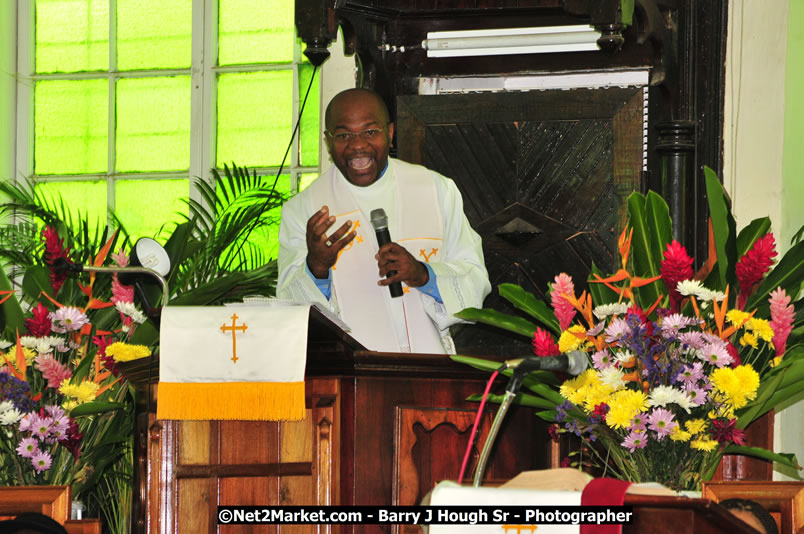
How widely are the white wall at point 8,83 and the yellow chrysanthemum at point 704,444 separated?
558 cm

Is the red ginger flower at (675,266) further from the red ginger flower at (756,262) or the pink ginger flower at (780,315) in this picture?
the pink ginger flower at (780,315)

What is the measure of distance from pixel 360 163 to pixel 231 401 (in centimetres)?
156

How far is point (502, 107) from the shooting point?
21.5 feet

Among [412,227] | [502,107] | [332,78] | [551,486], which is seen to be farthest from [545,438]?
[332,78]

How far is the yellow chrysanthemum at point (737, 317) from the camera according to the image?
13.9ft

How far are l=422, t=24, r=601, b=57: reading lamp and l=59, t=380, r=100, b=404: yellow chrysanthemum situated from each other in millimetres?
2569

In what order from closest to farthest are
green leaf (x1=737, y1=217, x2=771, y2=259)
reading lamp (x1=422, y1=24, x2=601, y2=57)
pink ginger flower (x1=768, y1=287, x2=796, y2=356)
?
pink ginger flower (x1=768, y1=287, x2=796, y2=356)
green leaf (x1=737, y1=217, x2=771, y2=259)
reading lamp (x1=422, y1=24, x2=601, y2=57)

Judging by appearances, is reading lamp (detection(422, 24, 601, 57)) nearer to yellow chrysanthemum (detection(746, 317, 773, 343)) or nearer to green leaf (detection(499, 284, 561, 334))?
green leaf (detection(499, 284, 561, 334))

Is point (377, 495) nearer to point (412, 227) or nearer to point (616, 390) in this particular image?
point (616, 390)

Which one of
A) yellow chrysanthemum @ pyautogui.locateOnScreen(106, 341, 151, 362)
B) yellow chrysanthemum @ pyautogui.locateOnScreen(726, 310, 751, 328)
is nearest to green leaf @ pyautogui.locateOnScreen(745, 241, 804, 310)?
yellow chrysanthemum @ pyautogui.locateOnScreen(726, 310, 751, 328)

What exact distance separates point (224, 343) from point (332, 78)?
10.8ft

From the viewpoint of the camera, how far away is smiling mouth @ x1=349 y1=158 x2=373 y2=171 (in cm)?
538

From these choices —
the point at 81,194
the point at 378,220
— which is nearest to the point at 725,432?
the point at 378,220

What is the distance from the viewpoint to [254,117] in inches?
321
